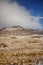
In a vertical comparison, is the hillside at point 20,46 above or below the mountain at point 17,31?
below

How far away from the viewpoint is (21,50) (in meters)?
2.89

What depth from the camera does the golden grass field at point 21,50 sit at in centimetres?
280

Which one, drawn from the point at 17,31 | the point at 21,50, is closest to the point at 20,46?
the point at 21,50

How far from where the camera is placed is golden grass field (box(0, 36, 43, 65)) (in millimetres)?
2805

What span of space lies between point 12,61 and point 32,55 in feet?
1.14

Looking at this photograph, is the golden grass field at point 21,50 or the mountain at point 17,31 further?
the mountain at point 17,31

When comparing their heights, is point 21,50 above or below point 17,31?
below

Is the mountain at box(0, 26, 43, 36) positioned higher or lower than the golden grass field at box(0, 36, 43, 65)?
higher

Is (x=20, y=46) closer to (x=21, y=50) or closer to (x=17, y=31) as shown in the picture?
(x=21, y=50)

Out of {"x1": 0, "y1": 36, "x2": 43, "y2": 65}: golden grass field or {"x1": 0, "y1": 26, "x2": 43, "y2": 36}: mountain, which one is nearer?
{"x1": 0, "y1": 36, "x2": 43, "y2": 65}: golden grass field

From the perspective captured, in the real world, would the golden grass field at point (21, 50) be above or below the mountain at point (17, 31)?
below

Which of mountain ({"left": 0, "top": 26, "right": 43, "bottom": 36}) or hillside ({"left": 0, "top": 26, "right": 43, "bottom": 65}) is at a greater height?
mountain ({"left": 0, "top": 26, "right": 43, "bottom": 36})

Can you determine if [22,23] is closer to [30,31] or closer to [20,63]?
[30,31]

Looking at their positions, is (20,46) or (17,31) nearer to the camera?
(20,46)
